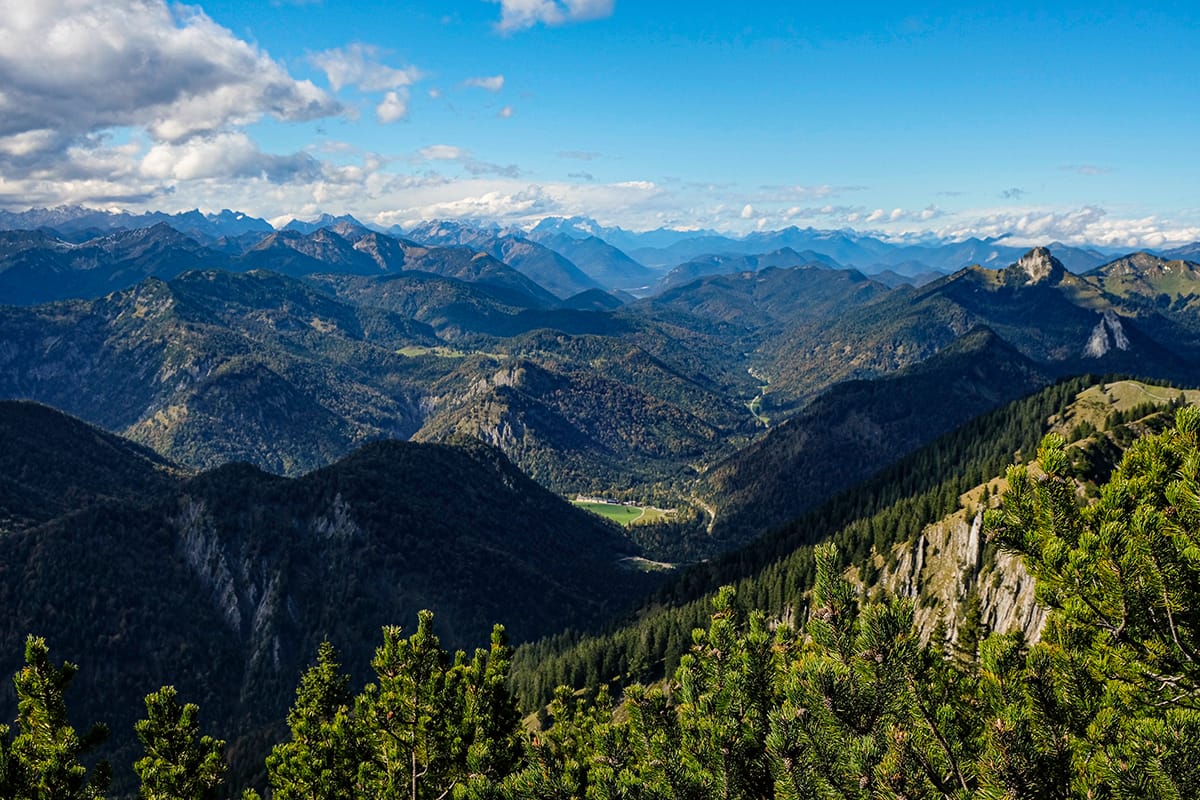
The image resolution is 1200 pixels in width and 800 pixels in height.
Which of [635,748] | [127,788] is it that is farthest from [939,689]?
[127,788]

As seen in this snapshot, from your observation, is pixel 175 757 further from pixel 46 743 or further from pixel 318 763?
pixel 318 763

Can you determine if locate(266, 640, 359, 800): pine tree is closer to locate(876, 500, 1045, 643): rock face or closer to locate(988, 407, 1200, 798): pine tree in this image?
locate(988, 407, 1200, 798): pine tree

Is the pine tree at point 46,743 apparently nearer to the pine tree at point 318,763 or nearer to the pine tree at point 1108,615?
the pine tree at point 318,763

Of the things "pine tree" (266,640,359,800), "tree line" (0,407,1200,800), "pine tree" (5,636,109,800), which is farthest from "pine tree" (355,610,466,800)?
"pine tree" (5,636,109,800)

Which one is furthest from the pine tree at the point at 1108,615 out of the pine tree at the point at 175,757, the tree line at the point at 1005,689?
the pine tree at the point at 175,757

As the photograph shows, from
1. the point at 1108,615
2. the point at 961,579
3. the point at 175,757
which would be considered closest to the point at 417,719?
the point at 175,757
